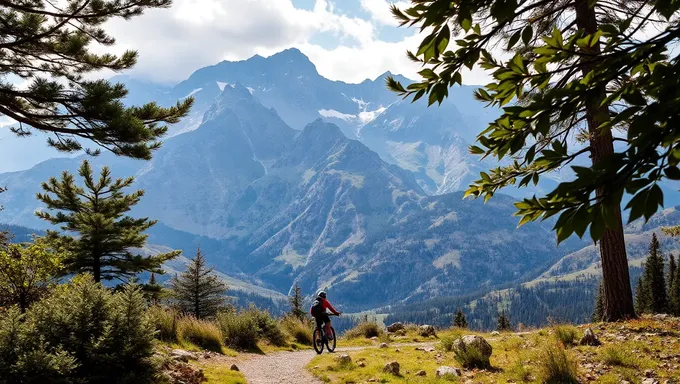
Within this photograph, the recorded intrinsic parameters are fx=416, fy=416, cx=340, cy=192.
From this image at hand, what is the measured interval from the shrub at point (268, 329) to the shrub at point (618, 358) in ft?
44.8

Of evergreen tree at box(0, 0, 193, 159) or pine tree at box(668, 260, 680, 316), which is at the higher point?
evergreen tree at box(0, 0, 193, 159)

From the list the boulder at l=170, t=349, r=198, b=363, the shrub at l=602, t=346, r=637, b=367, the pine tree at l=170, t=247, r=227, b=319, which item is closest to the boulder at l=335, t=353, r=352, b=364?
the boulder at l=170, t=349, r=198, b=363

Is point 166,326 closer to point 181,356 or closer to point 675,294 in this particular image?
point 181,356

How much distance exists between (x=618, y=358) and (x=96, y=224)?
68.1 feet

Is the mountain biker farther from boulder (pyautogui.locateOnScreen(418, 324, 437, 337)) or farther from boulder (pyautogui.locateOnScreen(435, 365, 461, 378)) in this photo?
boulder (pyautogui.locateOnScreen(435, 365, 461, 378))

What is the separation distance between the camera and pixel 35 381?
6297mm

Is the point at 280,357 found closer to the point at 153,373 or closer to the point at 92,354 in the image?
the point at 153,373

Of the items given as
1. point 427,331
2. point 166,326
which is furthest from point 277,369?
point 427,331

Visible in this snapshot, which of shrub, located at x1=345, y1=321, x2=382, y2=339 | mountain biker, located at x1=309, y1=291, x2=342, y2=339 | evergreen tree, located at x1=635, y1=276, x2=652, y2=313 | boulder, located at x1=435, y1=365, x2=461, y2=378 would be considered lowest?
evergreen tree, located at x1=635, y1=276, x2=652, y2=313

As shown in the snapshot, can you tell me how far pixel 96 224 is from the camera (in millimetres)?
19828

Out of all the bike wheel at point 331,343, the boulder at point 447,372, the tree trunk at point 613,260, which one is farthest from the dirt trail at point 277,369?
the tree trunk at point 613,260

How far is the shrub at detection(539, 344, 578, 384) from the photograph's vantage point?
7294 mm

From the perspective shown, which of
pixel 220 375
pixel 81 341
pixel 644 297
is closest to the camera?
pixel 81 341

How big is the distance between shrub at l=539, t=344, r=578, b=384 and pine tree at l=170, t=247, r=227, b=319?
27.0 metres
